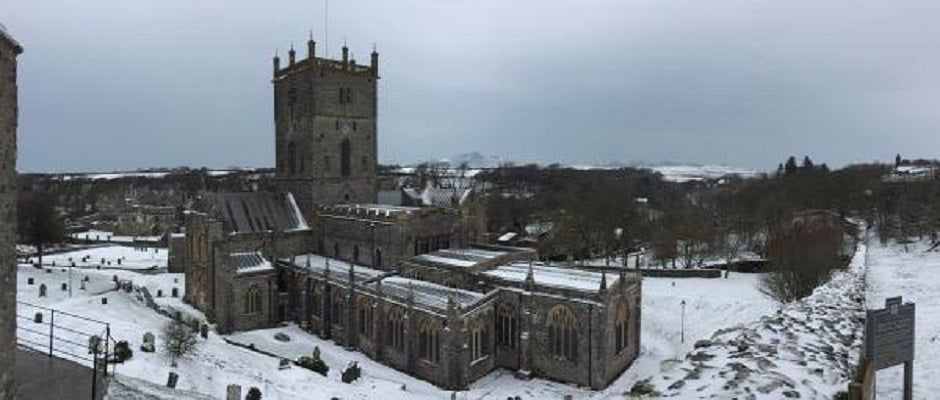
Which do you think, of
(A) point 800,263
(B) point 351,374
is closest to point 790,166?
(A) point 800,263

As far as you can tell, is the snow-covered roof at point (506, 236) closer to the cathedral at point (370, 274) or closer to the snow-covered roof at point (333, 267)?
the cathedral at point (370, 274)

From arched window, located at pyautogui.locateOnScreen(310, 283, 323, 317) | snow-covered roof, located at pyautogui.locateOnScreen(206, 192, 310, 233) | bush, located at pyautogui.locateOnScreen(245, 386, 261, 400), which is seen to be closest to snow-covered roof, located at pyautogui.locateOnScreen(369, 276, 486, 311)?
arched window, located at pyautogui.locateOnScreen(310, 283, 323, 317)

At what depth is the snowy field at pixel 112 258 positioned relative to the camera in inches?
2479

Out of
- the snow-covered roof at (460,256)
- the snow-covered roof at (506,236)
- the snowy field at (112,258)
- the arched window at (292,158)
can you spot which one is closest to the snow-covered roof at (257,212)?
the arched window at (292,158)

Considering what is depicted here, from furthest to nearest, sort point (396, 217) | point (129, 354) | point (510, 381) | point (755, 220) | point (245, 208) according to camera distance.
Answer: point (755, 220) → point (245, 208) → point (396, 217) → point (510, 381) → point (129, 354)

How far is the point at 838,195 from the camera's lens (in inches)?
2746

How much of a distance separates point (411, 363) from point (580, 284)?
874cm

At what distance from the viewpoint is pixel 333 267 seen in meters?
38.0

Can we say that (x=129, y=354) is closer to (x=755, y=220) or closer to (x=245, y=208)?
(x=245, y=208)

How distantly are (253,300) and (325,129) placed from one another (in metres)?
12.5

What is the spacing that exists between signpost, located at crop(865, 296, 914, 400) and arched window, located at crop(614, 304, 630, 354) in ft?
66.6

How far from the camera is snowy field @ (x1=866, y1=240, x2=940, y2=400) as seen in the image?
511 inches

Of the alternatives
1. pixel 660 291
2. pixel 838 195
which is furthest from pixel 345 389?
pixel 838 195

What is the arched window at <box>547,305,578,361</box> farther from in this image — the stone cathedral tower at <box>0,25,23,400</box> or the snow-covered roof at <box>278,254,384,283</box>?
the stone cathedral tower at <box>0,25,23,400</box>
